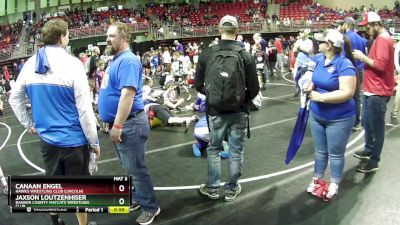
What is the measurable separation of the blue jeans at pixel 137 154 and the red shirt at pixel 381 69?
274 centimetres

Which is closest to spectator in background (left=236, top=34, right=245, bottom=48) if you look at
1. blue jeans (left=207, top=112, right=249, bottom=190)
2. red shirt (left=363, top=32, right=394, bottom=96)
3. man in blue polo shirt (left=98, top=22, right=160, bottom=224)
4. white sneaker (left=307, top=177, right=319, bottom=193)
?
blue jeans (left=207, top=112, right=249, bottom=190)

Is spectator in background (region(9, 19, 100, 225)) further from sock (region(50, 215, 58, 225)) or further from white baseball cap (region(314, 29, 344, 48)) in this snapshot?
white baseball cap (region(314, 29, 344, 48))

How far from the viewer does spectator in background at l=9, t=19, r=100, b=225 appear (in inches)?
124

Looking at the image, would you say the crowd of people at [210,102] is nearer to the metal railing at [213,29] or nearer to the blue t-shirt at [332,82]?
the blue t-shirt at [332,82]

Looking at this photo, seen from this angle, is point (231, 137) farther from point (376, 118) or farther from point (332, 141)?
point (376, 118)

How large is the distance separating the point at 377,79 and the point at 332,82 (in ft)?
3.51

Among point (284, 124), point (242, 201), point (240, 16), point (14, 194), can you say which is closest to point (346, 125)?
point (242, 201)

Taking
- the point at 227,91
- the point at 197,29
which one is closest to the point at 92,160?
the point at 227,91

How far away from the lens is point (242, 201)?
173 inches

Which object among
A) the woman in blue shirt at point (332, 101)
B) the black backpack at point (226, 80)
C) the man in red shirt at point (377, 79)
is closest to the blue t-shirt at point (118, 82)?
the black backpack at point (226, 80)

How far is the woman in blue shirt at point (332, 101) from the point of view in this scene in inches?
157

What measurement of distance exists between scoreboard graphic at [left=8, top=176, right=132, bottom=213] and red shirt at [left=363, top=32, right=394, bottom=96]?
3.38m

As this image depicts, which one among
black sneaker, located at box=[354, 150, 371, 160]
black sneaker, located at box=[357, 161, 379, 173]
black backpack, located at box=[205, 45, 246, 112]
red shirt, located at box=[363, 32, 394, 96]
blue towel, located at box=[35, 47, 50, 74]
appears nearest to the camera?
blue towel, located at box=[35, 47, 50, 74]

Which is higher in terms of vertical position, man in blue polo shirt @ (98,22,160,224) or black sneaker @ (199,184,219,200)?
man in blue polo shirt @ (98,22,160,224)
